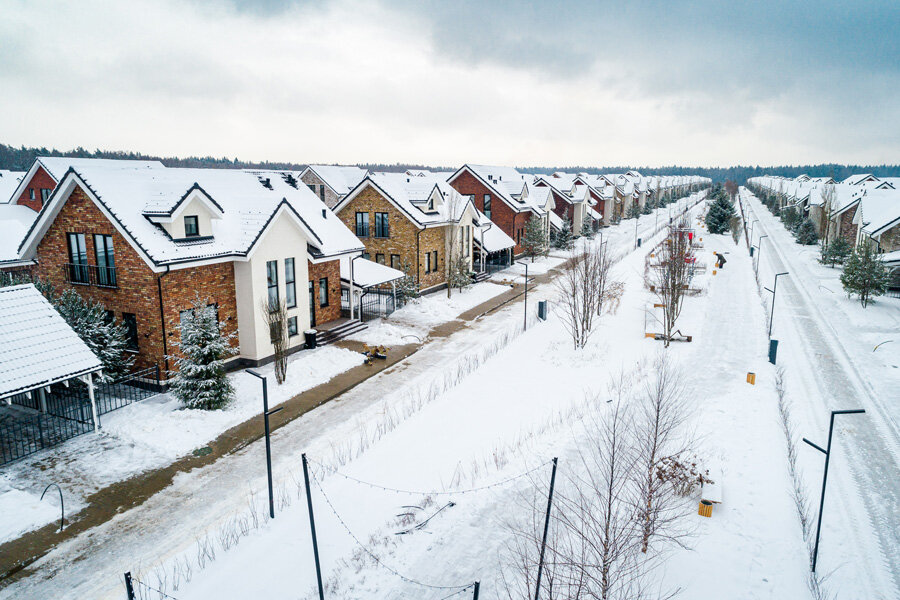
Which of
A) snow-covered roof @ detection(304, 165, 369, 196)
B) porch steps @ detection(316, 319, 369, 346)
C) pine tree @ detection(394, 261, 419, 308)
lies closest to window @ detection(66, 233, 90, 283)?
porch steps @ detection(316, 319, 369, 346)

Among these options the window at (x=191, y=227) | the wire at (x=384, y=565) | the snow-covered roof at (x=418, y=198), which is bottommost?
the wire at (x=384, y=565)

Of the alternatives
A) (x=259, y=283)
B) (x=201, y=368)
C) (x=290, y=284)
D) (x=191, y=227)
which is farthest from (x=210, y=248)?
(x=201, y=368)

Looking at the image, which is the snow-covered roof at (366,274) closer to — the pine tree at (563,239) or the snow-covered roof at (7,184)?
the pine tree at (563,239)

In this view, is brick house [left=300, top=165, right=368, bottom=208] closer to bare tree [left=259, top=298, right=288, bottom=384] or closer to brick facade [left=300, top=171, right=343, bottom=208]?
brick facade [left=300, top=171, right=343, bottom=208]

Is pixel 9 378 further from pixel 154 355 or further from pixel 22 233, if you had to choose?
pixel 22 233

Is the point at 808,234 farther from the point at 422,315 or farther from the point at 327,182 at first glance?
the point at 327,182

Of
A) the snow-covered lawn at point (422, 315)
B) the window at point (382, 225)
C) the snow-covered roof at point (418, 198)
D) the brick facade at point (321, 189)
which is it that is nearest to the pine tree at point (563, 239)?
the snow-covered lawn at point (422, 315)
